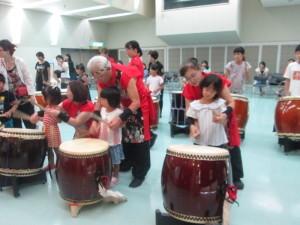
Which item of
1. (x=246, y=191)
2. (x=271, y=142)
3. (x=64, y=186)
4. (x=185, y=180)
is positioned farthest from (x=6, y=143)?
(x=271, y=142)

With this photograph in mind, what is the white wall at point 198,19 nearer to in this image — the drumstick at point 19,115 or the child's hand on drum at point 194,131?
the drumstick at point 19,115

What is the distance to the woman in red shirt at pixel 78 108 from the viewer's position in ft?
8.02

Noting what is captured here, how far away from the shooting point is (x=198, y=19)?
11.0m

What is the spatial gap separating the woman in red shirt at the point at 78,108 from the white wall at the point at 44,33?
9541 mm

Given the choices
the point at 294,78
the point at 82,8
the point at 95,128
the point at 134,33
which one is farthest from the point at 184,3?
the point at 95,128

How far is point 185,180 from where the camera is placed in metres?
1.72

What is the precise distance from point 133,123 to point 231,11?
9.06 meters

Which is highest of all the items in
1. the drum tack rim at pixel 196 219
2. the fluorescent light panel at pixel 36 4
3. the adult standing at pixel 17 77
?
the fluorescent light panel at pixel 36 4

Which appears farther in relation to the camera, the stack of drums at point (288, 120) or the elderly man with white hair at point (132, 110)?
the stack of drums at point (288, 120)

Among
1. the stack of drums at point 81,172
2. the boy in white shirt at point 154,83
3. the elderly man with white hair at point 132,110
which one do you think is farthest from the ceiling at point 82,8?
the stack of drums at point 81,172

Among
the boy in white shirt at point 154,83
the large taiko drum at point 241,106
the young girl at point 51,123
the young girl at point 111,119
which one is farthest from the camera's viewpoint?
the boy in white shirt at point 154,83

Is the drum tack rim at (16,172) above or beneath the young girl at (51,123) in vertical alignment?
beneath

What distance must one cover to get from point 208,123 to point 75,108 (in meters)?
1.22

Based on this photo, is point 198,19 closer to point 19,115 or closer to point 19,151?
point 19,115
